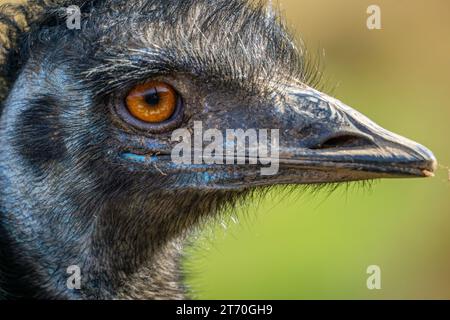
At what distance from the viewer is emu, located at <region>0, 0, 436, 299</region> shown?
436 cm

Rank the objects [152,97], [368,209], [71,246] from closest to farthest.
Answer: [152,97] < [71,246] < [368,209]

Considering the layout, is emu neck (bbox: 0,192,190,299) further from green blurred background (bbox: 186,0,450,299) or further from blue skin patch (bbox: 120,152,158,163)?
green blurred background (bbox: 186,0,450,299)

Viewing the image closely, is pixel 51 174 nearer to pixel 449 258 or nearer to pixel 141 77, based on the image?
pixel 141 77

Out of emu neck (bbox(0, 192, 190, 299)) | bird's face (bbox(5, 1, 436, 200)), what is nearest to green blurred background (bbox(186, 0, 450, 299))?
emu neck (bbox(0, 192, 190, 299))

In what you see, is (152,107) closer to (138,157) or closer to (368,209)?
(138,157)

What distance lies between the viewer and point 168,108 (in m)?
4.43

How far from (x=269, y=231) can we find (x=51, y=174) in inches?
204

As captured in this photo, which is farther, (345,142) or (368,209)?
(368,209)

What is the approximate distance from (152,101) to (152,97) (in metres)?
0.02

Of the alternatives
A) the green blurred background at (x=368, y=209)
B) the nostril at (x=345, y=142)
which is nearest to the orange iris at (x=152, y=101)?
the nostril at (x=345, y=142)

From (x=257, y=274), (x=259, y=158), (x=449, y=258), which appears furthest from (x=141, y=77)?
(x=449, y=258)

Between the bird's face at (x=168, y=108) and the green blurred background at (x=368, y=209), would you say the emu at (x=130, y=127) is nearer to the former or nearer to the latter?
the bird's face at (x=168, y=108)

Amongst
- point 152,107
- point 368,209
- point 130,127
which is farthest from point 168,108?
point 368,209

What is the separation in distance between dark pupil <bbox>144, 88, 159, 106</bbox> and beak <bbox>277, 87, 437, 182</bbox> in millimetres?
516
